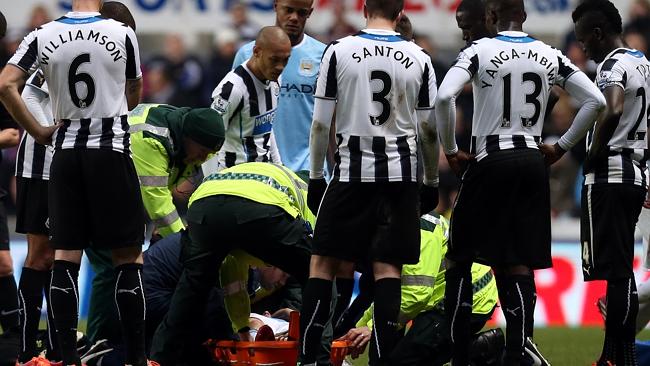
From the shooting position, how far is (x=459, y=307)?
7.79m

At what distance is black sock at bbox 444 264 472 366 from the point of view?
25.5 feet

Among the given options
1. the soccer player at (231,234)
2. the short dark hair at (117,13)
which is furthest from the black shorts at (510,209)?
the short dark hair at (117,13)

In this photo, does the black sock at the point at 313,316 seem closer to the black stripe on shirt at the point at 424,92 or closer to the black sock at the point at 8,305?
the black stripe on shirt at the point at 424,92

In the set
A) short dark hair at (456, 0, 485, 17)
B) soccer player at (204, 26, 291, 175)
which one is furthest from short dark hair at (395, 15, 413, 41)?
soccer player at (204, 26, 291, 175)

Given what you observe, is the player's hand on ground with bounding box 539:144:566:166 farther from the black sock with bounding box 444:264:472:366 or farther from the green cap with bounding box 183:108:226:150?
the green cap with bounding box 183:108:226:150

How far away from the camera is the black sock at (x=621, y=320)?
27.2 ft

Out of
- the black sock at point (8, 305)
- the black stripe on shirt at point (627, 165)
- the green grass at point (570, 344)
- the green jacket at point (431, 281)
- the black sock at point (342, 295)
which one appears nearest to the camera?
the black sock at point (342, 295)

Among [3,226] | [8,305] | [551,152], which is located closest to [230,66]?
[3,226]

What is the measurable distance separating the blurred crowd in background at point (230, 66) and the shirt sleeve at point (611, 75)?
7.13 meters

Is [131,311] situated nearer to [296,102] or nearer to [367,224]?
[367,224]

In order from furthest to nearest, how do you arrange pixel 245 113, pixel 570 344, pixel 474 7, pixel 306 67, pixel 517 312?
1. pixel 570 344
2. pixel 306 67
3. pixel 245 113
4. pixel 474 7
5. pixel 517 312

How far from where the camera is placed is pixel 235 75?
931cm

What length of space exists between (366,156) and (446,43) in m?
10.3

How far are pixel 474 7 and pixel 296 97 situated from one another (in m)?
1.83
